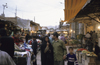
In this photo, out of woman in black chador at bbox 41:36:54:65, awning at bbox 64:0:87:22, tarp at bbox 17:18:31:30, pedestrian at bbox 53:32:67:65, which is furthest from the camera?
tarp at bbox 17:18:31:30

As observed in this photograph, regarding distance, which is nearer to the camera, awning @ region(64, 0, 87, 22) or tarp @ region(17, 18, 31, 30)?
awning @ region(64, 0, 87, 22)

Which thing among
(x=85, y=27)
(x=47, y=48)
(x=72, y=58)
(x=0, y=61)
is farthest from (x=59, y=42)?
(x=85, y=27)

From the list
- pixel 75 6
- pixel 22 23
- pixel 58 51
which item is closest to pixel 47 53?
pixel 58 51

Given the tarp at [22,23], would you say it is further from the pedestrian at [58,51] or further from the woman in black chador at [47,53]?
the pedestrian at [58,51]

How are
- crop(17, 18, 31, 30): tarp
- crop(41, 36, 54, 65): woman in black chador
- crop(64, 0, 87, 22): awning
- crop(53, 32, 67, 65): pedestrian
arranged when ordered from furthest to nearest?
crop(17, 18, 31, 30): tarp, crop(64, 0, 87, 22): awning, crop(41, 36, 54, 65): woman in black chador, crop(53, 32, 67, 65): pedestrian

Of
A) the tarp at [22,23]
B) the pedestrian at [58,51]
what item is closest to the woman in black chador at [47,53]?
the pedestrian at [58,51]

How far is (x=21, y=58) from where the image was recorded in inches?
213

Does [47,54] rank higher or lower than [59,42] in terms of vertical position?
lower

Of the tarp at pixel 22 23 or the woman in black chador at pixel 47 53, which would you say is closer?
the woman in black chador at pixel 47 53

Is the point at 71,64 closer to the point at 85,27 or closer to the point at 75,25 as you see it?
the point at 85,27

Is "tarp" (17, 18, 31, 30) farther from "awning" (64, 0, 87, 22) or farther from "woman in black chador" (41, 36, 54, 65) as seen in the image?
"woman in black chador" (41, 36, 54, 65)

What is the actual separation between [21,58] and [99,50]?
580 cm

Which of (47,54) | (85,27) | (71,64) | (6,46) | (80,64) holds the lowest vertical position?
(80,64)

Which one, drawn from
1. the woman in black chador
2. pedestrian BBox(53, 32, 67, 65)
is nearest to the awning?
pedestrian BBox(53, 32, 67, 65)
